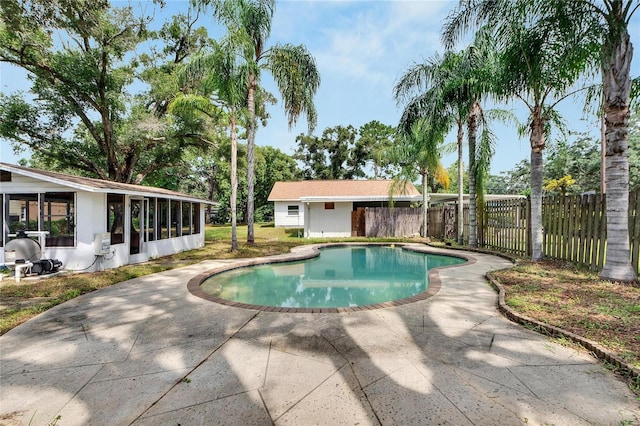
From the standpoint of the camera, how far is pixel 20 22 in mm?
6727

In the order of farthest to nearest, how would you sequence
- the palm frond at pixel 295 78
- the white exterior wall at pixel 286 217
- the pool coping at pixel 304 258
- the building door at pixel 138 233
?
the white exterior wall at pixel 286 217 < the palm frond at pixel 295 78 < the building door at pixel 138 233 < the pool coping at pixel 304 258

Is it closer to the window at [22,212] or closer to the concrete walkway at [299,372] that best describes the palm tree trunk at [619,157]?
the concrete walkway at [299,372]

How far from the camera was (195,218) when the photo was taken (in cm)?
1361

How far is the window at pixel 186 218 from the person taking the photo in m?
12.6

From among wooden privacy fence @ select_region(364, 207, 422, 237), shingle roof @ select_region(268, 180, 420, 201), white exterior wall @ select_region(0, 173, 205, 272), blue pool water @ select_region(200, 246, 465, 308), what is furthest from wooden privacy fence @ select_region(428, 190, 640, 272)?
white exterior wall @ select_region(0, 173, 205, 272)

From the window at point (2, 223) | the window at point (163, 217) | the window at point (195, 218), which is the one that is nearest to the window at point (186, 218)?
the window at point (195, 218)

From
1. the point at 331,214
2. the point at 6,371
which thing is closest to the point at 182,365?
the point at 6,371

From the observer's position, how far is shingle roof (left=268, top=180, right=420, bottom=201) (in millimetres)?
18172

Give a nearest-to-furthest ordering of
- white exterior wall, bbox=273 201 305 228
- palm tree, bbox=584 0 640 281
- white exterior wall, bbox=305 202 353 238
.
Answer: palm tree, bbox=584 0 640 281, white exterior wall, bbox=305 202 353 238, white exterior wall, bbox=273 201 305 228

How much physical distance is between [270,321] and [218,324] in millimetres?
707

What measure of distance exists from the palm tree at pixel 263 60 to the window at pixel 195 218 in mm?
2633

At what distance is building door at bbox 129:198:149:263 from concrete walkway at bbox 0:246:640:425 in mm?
5573

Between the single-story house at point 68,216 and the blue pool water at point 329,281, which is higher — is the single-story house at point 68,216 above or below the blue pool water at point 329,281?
above

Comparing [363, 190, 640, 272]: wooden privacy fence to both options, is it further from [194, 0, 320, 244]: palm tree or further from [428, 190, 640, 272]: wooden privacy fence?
[194, 0, 320, 244]: palm tree
